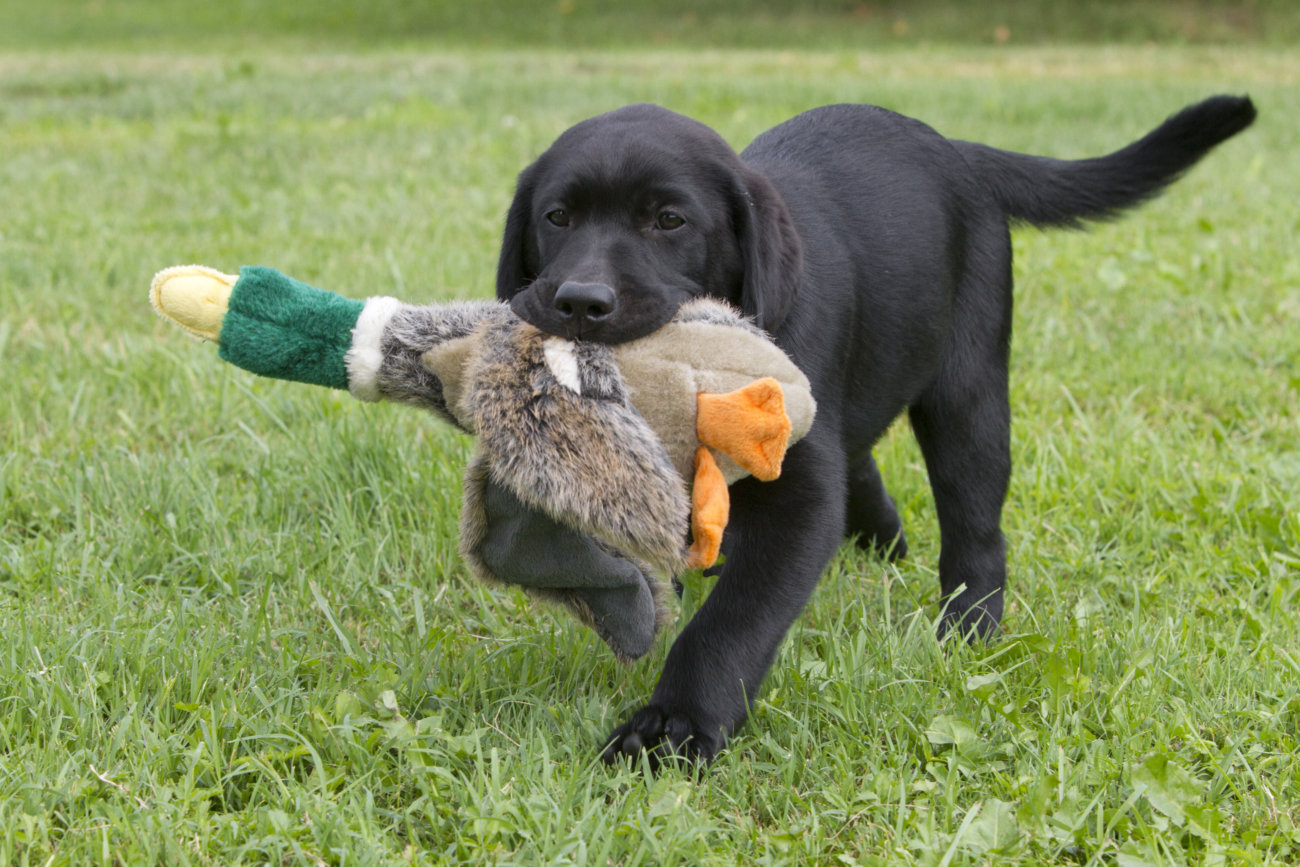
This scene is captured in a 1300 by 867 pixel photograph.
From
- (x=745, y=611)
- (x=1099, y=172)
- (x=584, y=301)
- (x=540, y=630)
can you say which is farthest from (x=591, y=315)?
(x=1099, y=172)

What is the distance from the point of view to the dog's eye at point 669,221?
2.09 m

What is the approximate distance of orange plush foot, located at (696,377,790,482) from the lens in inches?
67.2

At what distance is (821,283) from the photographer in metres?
2.29

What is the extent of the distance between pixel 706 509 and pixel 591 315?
0.35 m

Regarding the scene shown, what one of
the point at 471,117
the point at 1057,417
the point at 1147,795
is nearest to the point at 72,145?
the point at 471,117

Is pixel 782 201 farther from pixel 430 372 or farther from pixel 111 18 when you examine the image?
pixel 111 18

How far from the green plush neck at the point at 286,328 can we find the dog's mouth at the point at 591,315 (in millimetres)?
279

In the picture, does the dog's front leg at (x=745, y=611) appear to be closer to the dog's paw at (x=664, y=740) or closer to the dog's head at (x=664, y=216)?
the dog's paw at (x=664, y=740)

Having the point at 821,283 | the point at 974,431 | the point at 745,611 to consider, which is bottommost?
the point at 745,611

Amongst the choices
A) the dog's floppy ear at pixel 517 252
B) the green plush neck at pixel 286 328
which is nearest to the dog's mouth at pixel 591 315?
the green plush neck at pixel 286 328

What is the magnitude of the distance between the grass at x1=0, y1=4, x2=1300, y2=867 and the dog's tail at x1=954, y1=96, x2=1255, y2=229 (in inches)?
25.1

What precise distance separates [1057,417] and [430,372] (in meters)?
2.17

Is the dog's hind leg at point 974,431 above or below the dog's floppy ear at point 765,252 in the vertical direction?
below

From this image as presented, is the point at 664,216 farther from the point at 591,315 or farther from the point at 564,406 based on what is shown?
the point at 564,406
